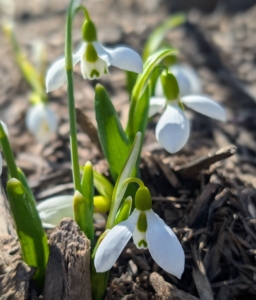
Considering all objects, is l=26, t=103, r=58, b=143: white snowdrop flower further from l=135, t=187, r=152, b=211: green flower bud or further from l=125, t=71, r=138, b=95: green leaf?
l=135, t=187, r=152, b=211: green flower bud

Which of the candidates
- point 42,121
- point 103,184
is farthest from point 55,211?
point 42,121

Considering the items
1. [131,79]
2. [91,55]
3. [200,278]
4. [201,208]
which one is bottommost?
[200,278]

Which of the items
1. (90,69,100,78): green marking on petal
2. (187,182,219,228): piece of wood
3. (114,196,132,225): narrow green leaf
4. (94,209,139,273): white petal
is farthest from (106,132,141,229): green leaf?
(187,182,219,228): piece of wood

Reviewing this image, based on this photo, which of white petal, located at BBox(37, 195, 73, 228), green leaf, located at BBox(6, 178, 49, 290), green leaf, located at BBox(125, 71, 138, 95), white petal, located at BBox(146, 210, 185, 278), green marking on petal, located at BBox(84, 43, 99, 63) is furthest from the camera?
green leaf, located at BBox(125, 71, 138, 95)

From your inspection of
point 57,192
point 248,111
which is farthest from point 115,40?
point 57,192

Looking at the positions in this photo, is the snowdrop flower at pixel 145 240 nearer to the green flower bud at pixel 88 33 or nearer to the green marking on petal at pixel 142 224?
the green marking on petal at pixel 142 224

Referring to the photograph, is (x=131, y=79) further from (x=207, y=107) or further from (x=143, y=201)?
(x=143, y=201)

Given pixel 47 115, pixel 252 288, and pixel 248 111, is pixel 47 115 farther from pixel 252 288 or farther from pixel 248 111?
pixel 252 288
